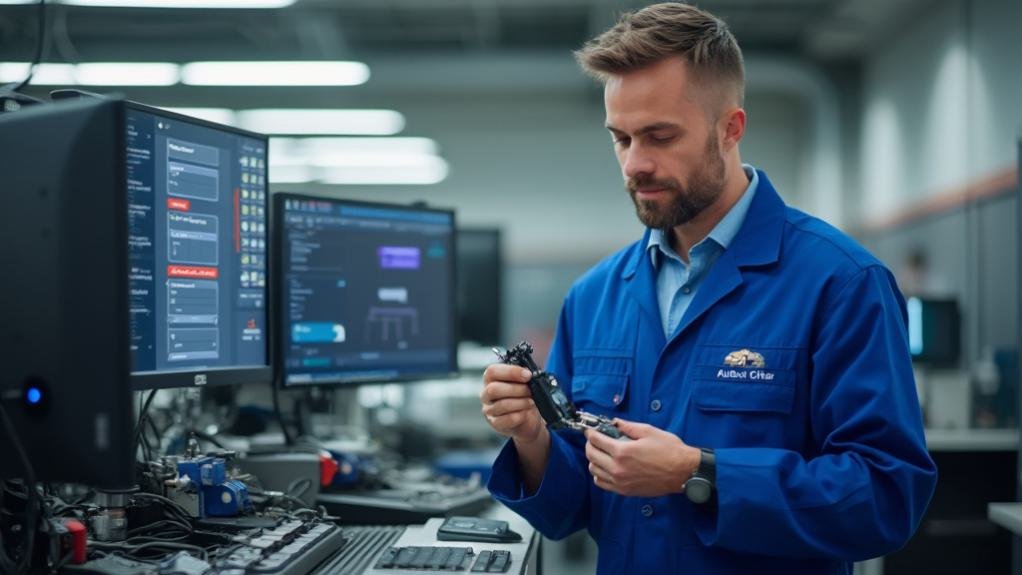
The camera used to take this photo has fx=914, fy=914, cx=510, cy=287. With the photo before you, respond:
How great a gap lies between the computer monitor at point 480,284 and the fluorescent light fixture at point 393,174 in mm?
5450

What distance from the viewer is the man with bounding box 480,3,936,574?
3.78 ft

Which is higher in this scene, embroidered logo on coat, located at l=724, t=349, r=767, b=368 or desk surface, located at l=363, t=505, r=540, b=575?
embroidered logo on coat, located at l=724, t=349, r=767, b=368

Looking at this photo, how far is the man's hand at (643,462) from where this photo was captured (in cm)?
114

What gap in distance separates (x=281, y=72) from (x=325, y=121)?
207 cm

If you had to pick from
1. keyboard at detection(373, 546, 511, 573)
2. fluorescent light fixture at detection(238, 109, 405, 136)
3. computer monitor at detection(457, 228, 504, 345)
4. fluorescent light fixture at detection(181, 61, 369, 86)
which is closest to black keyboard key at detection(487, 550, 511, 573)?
keyboard at detection(373, 546, 511, 573)

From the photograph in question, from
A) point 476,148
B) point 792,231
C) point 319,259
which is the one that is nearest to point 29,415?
point 319,259

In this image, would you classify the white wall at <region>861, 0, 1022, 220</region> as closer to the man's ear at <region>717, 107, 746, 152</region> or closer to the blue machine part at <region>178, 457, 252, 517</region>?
the man's ear at <region>717, 107, 746, 152</region>

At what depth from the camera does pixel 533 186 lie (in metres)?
8.82

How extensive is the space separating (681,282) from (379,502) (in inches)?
25.4

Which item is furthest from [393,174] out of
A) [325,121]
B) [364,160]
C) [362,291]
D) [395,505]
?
[395,505]

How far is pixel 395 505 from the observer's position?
5.20 ft

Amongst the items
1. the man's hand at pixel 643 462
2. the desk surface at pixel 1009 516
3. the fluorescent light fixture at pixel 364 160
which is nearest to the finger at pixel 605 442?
the man's hand at pixel 643 462

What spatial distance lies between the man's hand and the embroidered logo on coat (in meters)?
0.16

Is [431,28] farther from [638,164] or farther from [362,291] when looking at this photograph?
[638,164]
